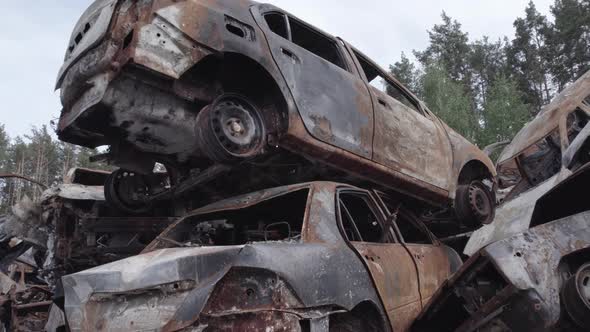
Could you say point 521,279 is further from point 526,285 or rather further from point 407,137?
point 407,137

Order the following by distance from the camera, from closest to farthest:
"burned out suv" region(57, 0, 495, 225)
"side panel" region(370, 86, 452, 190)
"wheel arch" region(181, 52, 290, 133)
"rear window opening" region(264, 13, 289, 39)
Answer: "burned out suv" region(57, 0, 495, 225)
"wheel arch" region(181, 52, 290, 133)
"rear window opening" region(264, 13, 289, 39)
"side panel" region(370, 86, 452, 190)

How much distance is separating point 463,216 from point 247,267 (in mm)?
4612

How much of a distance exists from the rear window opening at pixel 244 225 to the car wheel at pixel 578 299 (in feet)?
5.49

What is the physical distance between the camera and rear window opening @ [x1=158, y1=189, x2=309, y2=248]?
3.84 m

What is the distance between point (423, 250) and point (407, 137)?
209 cm

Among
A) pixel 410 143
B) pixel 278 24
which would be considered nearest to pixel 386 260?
pixel 410 143

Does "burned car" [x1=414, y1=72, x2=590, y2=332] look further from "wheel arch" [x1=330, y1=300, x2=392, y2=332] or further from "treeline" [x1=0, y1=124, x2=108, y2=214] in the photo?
"treeline" [x1=0, y1=124, x2=108, y2=214]

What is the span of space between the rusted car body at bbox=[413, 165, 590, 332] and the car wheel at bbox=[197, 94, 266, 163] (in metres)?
2.06

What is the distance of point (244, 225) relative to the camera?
4508 millimetres

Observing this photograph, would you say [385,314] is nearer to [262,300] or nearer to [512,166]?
[262,300]

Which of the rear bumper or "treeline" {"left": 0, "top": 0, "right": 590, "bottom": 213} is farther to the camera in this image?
"treeline" {"left": 0, "top": 0, "right": 590, "bottom": 213}

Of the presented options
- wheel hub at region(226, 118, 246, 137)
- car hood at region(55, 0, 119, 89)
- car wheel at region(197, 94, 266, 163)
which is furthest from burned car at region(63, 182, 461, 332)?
car hood at region(55, 0, 119, 89)

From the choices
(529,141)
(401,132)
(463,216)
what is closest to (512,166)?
(529,141)

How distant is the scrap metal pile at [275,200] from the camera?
2.67m
